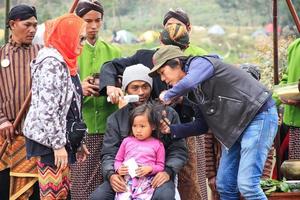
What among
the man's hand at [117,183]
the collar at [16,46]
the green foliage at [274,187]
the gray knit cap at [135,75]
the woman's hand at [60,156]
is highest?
the collar at [16,46]

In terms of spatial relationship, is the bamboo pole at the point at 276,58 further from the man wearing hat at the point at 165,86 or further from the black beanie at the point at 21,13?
the black beanie at the point at 21,13

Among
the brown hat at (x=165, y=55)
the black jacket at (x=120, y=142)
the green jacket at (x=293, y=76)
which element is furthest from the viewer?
the green jacket at (x=293, y=76)

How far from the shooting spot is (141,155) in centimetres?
589

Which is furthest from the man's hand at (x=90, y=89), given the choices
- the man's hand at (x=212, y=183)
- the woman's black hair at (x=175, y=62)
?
the man's hand at (x=212, y=183)

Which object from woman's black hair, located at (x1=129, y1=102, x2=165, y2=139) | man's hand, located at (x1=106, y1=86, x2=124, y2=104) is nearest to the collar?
man's hand, located at (x1=106, y1=86, x2=124, y2=104)

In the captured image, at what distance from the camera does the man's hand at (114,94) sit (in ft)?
19.8

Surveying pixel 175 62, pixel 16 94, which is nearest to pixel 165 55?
pixel 175 62

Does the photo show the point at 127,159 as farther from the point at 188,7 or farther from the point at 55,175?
the point at 188,7

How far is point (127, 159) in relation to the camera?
5914 millimetres

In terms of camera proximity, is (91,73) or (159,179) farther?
(91,73)

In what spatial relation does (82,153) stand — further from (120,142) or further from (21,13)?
(21,13)

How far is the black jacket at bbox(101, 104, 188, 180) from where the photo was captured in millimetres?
5965

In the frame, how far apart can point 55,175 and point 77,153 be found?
25 cm

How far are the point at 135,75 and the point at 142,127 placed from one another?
0.40m
